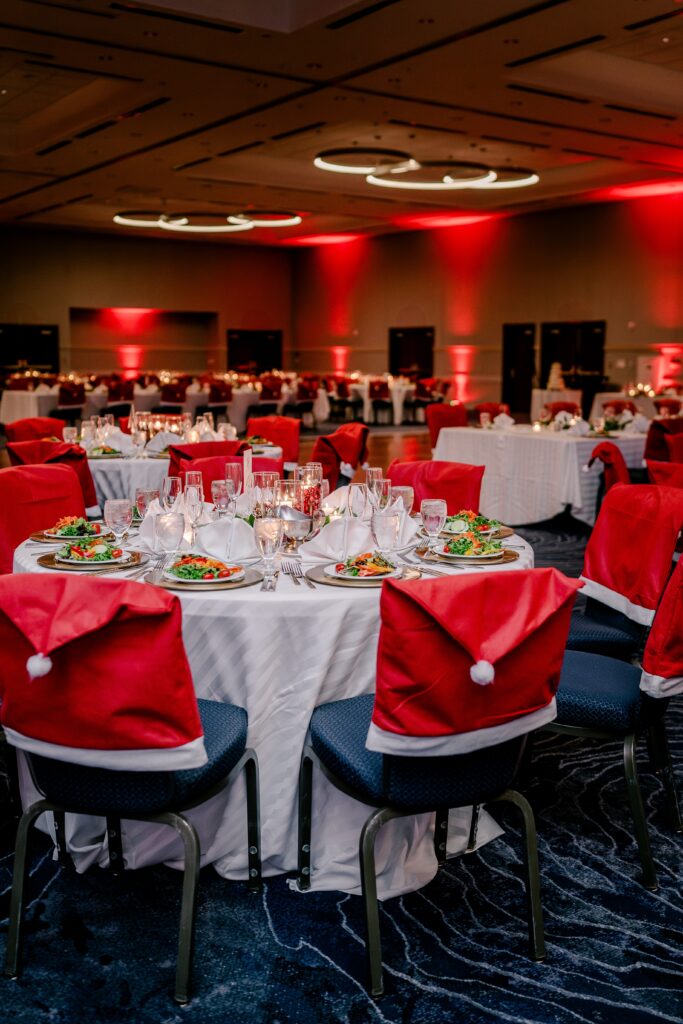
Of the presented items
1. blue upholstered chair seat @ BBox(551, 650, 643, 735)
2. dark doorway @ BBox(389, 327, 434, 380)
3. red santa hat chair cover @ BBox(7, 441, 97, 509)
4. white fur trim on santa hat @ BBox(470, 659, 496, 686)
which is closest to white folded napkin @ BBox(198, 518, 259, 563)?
blue upholstered chair seat @ BBox(551, 650, 643, 735)

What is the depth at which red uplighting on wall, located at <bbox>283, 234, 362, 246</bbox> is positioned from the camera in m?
22.8

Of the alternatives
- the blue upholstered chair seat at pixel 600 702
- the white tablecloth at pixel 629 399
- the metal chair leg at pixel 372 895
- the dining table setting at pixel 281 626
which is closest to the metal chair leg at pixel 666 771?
the blue upholstered chair seat at pixel 600 702

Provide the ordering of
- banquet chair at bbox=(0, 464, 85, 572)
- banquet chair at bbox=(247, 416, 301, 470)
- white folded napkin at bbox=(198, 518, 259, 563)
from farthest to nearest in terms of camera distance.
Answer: banquet chair at bbox=(247, 416, 301, 470) < banquet chair at bbox=(0, 464, 85, 572) < white folded napkin at bbox=(198, 518, 259, 563)

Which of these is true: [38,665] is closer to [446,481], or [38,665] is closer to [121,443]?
[446,481]

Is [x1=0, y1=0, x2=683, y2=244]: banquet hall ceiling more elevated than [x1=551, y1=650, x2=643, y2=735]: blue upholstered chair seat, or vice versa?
[x1=0, y1=0, x2=683, y2=244]: banquet hall ceiling

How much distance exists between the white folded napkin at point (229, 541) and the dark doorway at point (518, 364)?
17206 millimetres

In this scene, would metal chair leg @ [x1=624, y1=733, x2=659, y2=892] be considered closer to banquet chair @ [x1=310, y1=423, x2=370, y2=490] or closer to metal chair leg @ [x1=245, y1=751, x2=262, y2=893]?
metal chair leg @ [x1=245, y1=751, x2=262, y2=893]

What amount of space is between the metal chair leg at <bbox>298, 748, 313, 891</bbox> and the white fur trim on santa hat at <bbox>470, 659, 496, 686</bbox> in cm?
71

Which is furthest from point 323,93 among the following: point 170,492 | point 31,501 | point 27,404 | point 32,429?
point 170,492

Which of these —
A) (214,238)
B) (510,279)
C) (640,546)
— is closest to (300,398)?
(510,279)

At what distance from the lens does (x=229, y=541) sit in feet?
9.72

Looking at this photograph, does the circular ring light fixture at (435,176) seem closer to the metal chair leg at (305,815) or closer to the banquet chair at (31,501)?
the banquet chair at (31,501)

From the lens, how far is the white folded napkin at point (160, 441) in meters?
6.46

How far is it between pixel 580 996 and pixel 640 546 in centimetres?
143
